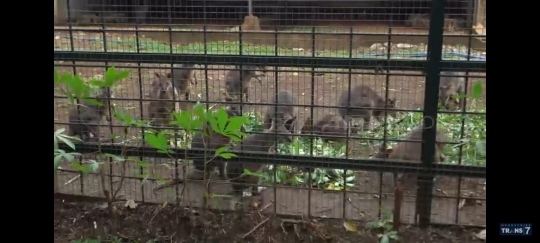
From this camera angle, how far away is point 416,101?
4.25 meters

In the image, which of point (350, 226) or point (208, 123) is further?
point (350, 226)

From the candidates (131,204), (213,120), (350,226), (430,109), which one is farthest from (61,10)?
(430,109)

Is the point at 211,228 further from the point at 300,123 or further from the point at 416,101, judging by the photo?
the point at 416,101

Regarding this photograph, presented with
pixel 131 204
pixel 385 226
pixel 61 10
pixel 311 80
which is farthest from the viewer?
pixel 61 10

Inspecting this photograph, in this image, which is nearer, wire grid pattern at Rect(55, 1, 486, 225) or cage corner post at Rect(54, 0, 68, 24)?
wire grid pattern at Rect(55, 1, 486, 225)

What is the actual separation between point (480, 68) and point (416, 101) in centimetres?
82

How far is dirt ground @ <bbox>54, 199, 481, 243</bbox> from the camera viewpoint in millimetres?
3730

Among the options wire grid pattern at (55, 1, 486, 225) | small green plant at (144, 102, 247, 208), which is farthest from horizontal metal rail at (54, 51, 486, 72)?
small green plant at (144, 102, 247, 208)

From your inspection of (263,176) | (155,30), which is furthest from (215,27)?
(263,176)

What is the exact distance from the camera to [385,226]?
3740 mm

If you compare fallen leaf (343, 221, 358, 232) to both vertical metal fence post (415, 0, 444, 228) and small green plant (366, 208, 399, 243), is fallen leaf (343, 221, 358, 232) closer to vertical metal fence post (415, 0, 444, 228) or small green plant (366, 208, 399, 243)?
small green plant (366, 208, 399, 243)

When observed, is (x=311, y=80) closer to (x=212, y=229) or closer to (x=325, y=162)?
(x=325, y=162)

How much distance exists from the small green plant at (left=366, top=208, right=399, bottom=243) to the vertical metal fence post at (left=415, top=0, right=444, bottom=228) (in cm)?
20

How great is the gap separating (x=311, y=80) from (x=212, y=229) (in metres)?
1.27
